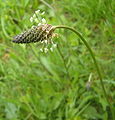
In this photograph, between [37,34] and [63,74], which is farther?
[63,74]

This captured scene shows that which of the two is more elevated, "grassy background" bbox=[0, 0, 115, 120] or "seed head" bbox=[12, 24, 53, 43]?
"seed head" bbox=[12, 24, 53, 43]

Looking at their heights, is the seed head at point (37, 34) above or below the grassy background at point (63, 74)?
above

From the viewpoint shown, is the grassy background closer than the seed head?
No

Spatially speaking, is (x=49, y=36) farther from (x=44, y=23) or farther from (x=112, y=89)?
(x=112, y=89)

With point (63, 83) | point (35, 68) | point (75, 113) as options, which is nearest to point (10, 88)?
point (35, 68)

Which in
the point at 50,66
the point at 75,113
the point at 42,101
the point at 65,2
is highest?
the point at 65,2

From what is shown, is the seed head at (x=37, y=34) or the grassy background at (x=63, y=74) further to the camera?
the grassy background at (x=63, y=74)

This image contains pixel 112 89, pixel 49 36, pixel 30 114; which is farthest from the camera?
pixel 30 114

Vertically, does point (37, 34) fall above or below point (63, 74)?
above
